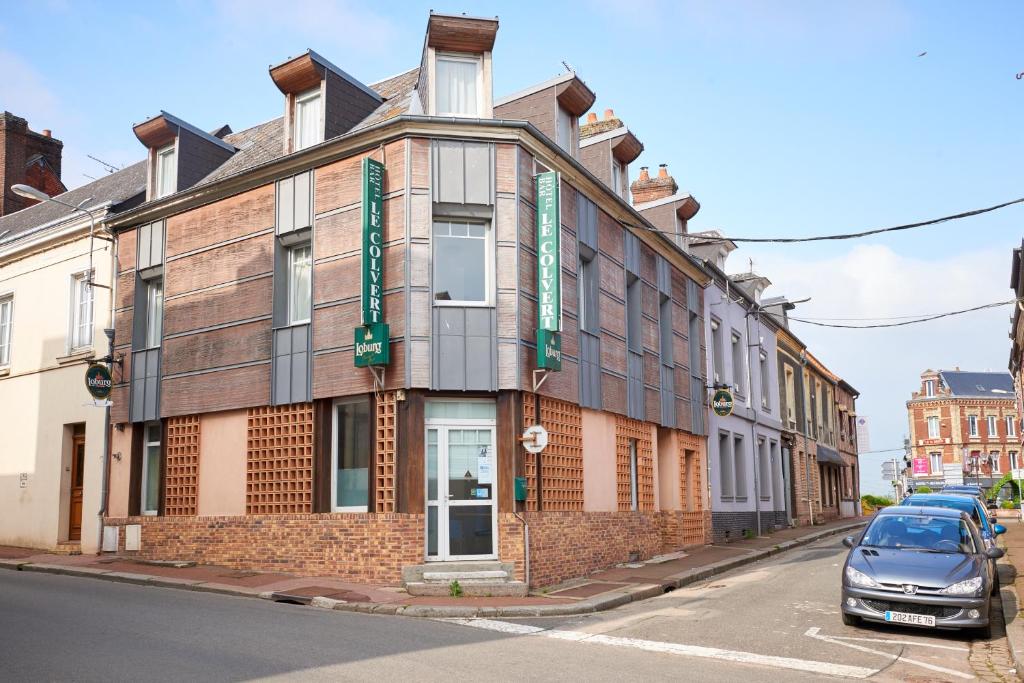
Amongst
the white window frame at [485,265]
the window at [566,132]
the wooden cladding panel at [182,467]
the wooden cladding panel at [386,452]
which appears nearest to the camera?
the wooden cladding panel at [386,452]

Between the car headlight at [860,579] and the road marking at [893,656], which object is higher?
the car headlight at [860,579]

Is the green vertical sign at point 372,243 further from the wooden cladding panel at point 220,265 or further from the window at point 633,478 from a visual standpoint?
the window at point 633,478

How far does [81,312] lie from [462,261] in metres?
10.6

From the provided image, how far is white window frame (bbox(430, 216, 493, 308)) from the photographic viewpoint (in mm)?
15141

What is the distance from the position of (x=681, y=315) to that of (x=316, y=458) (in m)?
11.4

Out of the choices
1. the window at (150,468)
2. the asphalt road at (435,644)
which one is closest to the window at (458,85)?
the asphalt road at (435,644)

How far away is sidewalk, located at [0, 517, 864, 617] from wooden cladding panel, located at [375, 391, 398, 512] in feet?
4.43

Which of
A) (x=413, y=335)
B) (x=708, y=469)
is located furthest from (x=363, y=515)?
(x=708, y=469)

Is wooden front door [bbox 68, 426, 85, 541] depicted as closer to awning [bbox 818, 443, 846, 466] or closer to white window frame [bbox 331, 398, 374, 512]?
white window frame [bbox 331, 398, 374, 512]

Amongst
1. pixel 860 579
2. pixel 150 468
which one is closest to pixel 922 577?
pixel 860 579

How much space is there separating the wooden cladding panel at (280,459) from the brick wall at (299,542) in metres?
0.29

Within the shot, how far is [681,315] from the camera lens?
23891 millimetres

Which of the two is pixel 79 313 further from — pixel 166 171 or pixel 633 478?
pixel 633 478

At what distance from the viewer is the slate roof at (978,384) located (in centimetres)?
8331
